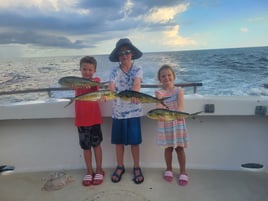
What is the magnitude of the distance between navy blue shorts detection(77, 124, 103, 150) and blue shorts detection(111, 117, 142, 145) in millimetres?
158

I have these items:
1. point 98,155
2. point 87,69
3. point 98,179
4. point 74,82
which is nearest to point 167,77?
point 87,69

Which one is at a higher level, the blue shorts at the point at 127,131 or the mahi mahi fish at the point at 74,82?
the mahi mahi fish at the point at 74,82

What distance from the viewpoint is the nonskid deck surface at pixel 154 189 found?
2.05m

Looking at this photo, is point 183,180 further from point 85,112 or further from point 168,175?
point 85,112

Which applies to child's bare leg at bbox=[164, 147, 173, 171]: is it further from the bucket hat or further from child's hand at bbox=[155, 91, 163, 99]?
the bucket hat

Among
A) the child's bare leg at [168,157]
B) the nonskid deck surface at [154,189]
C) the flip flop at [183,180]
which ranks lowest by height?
the nonskid deck surface at [154,189]

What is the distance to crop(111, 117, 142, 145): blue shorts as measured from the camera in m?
2.26

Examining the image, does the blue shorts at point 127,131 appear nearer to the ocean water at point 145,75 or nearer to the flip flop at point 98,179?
the flip flop at point 98,179

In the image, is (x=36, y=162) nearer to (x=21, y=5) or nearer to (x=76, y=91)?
(x=76, y=91)

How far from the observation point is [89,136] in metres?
2.31

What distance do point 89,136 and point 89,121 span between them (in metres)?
0.16

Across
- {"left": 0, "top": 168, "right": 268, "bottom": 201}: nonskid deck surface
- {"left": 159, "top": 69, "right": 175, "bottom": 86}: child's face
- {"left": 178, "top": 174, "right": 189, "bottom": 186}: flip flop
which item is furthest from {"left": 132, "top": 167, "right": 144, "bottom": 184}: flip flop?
{"left": 159, "top": 69, "right": 175, "bottom": 86}: child's face

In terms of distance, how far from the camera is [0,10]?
293cm

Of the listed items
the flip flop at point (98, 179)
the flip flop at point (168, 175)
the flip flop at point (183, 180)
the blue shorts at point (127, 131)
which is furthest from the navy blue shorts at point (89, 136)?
the flip flop at point (183, 180)
